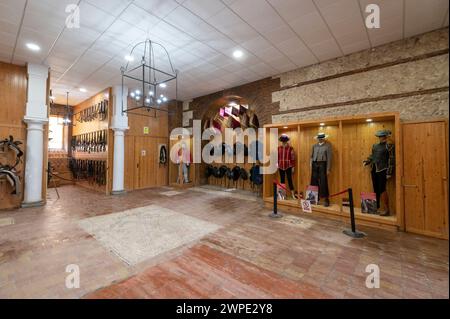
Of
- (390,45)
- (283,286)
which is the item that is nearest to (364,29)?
(390,45)

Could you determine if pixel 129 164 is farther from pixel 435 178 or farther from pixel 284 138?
pixel 435 178

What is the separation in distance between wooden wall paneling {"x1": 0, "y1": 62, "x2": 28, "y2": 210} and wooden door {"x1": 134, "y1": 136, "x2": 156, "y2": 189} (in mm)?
3192

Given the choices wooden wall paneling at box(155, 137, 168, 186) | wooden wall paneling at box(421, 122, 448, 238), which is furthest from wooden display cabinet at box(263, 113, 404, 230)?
wooden wall paneling at box(155, 137, 168, 186)

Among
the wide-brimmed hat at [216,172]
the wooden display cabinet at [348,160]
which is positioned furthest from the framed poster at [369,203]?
the wide-brimmed hat at [216,172]

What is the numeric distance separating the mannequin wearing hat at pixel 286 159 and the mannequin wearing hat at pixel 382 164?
174 centimetres

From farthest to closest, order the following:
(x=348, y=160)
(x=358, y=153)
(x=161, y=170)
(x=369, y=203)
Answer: (x=161, y=170)
(x=348, y=160)
(x=358, y=153)
(x=369, y=203)

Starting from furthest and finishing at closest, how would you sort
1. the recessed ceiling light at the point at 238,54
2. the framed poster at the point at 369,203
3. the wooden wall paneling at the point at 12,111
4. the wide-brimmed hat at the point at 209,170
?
1. the wide-brimmed hat at the point at 209,170
2. the wooden wall paneling at the point at 12,111
3. the recessed ceiling light at the point at 238,54
4. the framed poster at the point at 369,203

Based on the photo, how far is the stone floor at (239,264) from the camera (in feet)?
6.61

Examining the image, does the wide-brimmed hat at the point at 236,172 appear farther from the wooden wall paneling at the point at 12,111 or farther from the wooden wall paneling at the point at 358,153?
the wooden wall paneling at the point at 12,111

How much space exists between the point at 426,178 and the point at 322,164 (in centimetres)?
175

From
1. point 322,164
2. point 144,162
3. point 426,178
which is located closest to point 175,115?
point 144,162

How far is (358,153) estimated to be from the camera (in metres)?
4.45

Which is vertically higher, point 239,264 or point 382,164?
point 382,164

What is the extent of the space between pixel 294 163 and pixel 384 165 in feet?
6.35
